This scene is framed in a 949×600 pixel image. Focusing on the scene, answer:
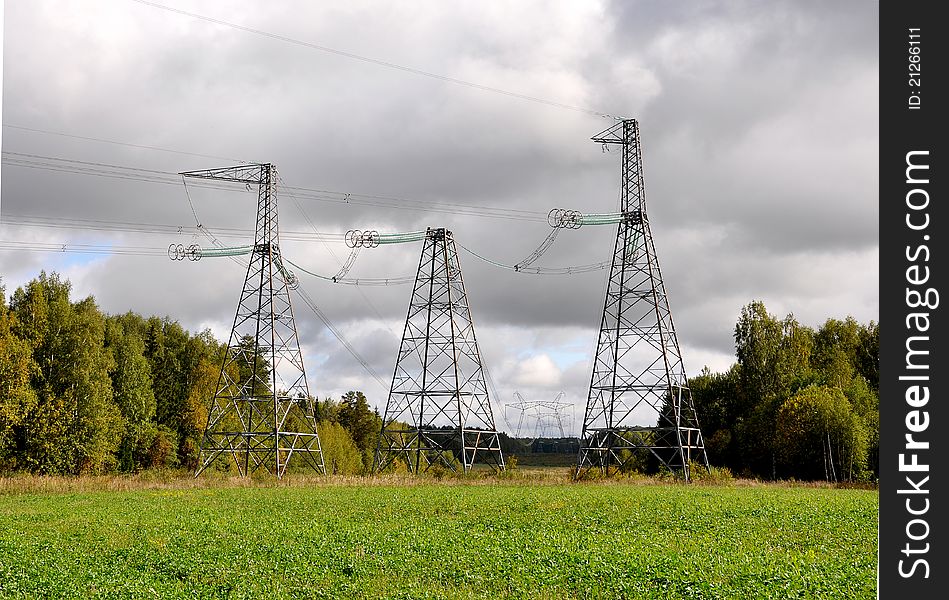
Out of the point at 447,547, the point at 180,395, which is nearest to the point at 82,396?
the point at 180,395

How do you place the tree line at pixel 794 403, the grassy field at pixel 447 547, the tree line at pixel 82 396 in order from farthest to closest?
1. the tree line at pixel 794 403
2. the tree line at pixel 82 396
3. the grassy field at pixel 447 547

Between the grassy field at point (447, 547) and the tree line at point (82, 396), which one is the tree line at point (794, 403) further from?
the tree line at point (82, 396)

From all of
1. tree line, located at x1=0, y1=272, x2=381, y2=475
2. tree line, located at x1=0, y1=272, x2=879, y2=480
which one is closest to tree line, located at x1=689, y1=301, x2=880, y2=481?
tree line, located at x1=0, y1=272, x2=879, y2=480

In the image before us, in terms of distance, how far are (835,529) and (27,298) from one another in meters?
54.3

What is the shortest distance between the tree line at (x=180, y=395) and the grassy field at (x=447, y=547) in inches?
950

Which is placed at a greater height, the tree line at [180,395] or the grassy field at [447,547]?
the tree line at [180,395]

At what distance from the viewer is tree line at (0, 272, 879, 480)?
2208 inches

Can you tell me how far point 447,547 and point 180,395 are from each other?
2611 inches

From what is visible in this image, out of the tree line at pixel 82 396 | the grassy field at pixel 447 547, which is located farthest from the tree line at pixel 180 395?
the grassy field at pixel 447 547

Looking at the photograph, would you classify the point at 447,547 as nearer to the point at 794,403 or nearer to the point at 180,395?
the point at 794,403

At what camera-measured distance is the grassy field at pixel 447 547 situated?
53.3 feet

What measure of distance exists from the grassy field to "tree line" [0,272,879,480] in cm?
2414

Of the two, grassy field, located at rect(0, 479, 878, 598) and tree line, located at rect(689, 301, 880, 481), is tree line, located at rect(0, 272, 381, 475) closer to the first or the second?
grassy field, located at rect(0, 479, 878, 598)
